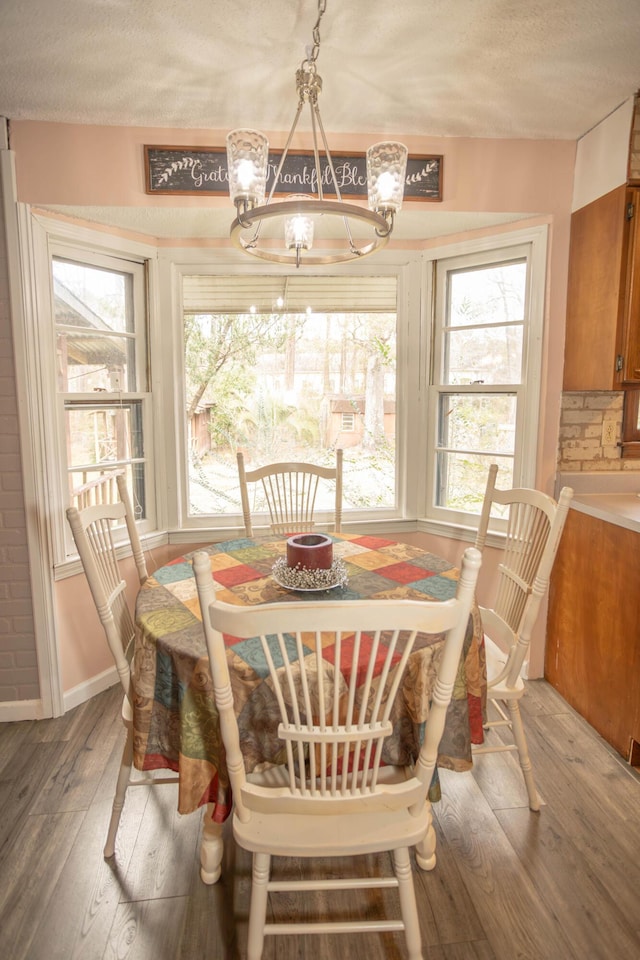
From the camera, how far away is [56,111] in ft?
7.08

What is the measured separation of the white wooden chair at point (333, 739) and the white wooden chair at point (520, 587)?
1.97 feet

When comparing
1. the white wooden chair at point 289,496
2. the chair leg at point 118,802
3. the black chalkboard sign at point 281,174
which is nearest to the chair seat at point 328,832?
the chair leg at point 118,802

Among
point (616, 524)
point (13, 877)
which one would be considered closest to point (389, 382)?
point (616, 524)

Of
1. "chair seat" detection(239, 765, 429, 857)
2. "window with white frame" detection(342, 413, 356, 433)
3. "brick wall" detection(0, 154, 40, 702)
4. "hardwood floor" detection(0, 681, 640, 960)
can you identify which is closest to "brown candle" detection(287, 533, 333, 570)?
"chair seat" detection(239, 765, 429, 857)

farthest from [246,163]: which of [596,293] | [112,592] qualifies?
[596,293]

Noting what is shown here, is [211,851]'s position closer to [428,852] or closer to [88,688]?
[428,852]

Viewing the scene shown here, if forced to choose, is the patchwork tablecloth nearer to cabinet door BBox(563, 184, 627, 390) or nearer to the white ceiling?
cabinet door BBox(563, 184, 627, 390)

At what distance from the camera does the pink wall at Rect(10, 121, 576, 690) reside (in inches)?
88.0

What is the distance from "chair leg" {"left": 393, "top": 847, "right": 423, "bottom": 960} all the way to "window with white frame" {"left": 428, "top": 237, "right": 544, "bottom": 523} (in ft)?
6.01

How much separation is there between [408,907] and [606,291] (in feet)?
7.52

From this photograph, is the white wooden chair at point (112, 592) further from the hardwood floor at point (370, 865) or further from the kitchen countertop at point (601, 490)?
the kitchen countertop at point (601, 490)

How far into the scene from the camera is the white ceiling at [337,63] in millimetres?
1682

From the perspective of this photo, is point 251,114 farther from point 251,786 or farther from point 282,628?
point 251,786

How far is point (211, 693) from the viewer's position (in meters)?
1.30
